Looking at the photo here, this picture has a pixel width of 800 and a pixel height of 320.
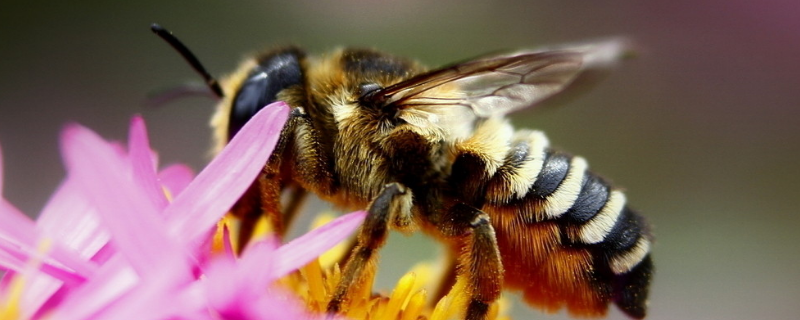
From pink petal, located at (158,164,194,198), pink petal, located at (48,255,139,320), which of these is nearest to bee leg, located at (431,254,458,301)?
pink petal, located at (158,164,194,198)

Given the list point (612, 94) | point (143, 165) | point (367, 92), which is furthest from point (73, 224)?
point (612, 94)

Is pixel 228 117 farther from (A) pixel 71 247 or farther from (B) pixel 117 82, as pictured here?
(B) pixel 117 82

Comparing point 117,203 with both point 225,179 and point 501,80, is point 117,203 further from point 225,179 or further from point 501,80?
point 501,80

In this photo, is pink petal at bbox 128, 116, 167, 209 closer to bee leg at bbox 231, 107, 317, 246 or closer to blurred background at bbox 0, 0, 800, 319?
bee leg at bbox 231, 107, 317, 246

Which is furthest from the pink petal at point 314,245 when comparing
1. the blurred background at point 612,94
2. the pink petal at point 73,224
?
the blurred background at point 612,94

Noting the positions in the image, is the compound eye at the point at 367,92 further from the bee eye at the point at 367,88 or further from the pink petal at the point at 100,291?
the pink petal at the point at 100,291

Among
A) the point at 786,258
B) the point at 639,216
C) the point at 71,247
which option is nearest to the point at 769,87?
the point at 786,258

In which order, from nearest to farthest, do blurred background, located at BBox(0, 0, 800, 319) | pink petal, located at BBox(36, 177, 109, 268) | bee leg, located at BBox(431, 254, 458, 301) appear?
1. pink petal, located at BBox(36, 177, 109, 268)
2. bee leg, located at BBox(431, 254, 458, 301)
3. blurred background, located at BBox(0, 0, 800, 319)
